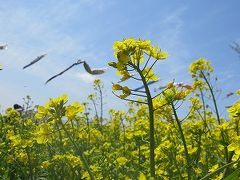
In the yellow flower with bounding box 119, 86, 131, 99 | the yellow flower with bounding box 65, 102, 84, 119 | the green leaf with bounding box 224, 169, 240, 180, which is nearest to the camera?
the green leaf with bounding box 224, 169, 240, 180

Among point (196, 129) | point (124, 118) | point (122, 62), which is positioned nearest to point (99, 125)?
point (124, 118)

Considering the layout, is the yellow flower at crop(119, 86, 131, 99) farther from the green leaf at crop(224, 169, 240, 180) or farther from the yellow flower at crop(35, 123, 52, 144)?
the green leaf at crop(224, 169, 240, 180)

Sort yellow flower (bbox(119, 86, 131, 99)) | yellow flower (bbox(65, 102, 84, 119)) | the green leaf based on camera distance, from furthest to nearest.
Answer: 1. yellow flower (bbox(65, 102, 84, 119))
2. yellow flower (bbox(119, 86, 131, 99))
3. the green leaf

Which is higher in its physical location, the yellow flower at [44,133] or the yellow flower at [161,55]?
the yellow flower at [161,55]

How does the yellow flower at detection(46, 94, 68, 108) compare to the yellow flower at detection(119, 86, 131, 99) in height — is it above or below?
above

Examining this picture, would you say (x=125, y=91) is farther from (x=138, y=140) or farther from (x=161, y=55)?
(x=138, y=140)

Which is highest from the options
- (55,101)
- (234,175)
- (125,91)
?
(55,101)

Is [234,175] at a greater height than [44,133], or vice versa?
[44,133]

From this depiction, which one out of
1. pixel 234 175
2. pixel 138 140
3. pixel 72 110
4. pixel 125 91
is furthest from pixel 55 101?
pixel 138 140

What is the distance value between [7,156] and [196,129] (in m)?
2.19

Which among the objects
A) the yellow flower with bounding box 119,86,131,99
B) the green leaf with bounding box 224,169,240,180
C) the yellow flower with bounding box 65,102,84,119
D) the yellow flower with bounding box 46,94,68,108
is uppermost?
the yellow flower with bounding box 46,94,68,108

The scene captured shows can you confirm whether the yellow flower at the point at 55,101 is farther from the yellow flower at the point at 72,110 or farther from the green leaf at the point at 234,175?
the green leaf at the point at 234,175

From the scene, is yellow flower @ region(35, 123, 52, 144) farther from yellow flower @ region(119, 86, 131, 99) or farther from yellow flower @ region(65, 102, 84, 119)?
yellow flower @ region(119, 86, 131, 99)

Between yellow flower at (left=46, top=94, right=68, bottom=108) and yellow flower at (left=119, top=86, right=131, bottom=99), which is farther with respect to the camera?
yellow flower at (left=46, top=94, right=68, bottom=108)
